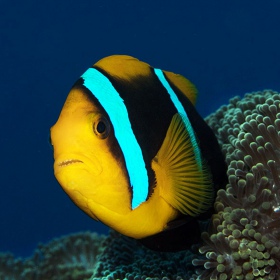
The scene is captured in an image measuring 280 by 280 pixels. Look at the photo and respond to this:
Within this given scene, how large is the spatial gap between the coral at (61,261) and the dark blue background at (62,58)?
517 cm

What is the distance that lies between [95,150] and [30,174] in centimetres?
879

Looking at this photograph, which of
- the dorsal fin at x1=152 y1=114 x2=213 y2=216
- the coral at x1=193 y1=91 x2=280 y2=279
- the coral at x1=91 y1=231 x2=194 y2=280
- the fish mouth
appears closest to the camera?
the fish mouth

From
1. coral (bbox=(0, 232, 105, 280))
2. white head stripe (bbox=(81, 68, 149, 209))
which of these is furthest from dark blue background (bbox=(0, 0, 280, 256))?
white head stripe (bbox=(81, 68, 149, 209))

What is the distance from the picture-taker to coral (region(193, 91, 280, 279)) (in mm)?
1224

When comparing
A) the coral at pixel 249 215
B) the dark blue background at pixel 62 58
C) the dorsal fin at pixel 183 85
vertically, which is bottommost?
the coral at pixel 249 215

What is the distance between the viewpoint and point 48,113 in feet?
29.5

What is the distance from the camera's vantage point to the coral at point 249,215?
1.22 m

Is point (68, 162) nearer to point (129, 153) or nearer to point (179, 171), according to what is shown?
point (129, 153)

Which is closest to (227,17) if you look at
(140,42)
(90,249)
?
(140,42)

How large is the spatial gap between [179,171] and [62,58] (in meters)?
8.61

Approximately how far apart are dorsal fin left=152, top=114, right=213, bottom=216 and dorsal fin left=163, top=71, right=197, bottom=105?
311 millimetres

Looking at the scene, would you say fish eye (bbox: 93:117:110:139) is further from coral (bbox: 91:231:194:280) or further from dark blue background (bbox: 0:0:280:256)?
dark blue background (bbox: 0:0:280:256)

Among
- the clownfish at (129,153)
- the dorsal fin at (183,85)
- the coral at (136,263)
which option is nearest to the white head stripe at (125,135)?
the clownfish at (129,153)

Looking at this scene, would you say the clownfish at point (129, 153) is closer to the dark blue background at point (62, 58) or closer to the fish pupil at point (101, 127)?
the fish pupil at point (101, 127)
